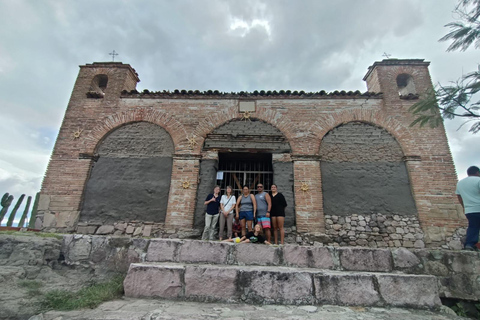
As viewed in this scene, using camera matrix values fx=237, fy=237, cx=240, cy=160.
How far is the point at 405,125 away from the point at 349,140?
74.8 inches

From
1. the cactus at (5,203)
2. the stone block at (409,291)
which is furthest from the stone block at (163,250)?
the cactus at (5,203)

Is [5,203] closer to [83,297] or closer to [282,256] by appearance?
[83,297]

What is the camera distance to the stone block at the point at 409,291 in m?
3.06

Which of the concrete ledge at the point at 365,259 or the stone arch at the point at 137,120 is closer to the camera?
the concrete ledge at the point at 365,259

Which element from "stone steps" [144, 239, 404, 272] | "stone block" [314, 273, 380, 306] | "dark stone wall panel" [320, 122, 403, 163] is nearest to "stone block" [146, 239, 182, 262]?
"stone steps" [144, 239, 404, 272]

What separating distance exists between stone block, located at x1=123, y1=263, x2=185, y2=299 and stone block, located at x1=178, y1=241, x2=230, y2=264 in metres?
0.60

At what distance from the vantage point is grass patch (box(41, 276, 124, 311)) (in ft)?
8.75

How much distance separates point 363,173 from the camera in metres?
7.38

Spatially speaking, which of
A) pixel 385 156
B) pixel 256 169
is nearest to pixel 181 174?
pixel 256 169

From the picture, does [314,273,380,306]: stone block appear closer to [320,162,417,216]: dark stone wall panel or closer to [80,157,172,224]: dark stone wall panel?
[320,162,417,216]: dark stone wall panel

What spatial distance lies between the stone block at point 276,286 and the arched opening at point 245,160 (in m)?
4.13

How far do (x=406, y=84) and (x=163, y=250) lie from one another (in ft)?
33.8

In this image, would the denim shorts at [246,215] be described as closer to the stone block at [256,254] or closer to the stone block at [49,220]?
the stone block at [256,254]

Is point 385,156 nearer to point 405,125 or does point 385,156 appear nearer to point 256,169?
point 405,125
